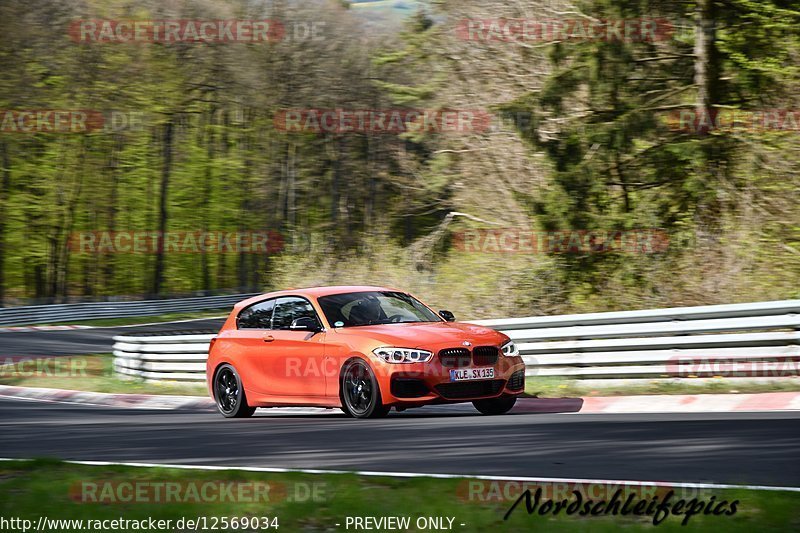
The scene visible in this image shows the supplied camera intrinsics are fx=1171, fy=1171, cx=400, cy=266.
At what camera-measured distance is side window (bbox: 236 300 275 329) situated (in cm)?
1398

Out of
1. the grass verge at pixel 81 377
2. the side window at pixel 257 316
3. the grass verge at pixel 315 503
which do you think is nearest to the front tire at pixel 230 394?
the side window at pixel 257 316

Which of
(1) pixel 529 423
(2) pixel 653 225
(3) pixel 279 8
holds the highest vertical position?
(3) pixel 279 8

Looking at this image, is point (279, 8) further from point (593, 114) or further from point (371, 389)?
point (371, 389)

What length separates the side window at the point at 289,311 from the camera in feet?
43.8

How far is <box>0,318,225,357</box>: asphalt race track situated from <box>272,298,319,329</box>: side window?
13.0 m

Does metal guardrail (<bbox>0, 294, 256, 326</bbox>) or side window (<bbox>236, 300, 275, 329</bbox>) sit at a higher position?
side window (<bbox>236, 300, 275, 329</bbox>)

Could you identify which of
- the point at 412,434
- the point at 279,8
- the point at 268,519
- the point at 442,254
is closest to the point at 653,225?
the point at 442,254

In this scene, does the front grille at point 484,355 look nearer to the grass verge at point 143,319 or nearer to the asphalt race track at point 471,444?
the asphalt race track at point 471,444

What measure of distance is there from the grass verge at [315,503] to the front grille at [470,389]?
4152 mm

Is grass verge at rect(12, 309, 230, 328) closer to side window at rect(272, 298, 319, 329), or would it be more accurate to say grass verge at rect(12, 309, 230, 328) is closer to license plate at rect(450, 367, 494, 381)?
side window at rect(272, 298, 319, 329)

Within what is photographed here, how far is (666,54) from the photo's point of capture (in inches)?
937

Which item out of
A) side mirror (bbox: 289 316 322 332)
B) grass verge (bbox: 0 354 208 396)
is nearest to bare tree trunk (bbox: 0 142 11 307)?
grass verge (bbox: 0 354 208 396)

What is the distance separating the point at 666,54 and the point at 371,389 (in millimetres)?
14253

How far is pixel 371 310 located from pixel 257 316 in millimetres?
1777
